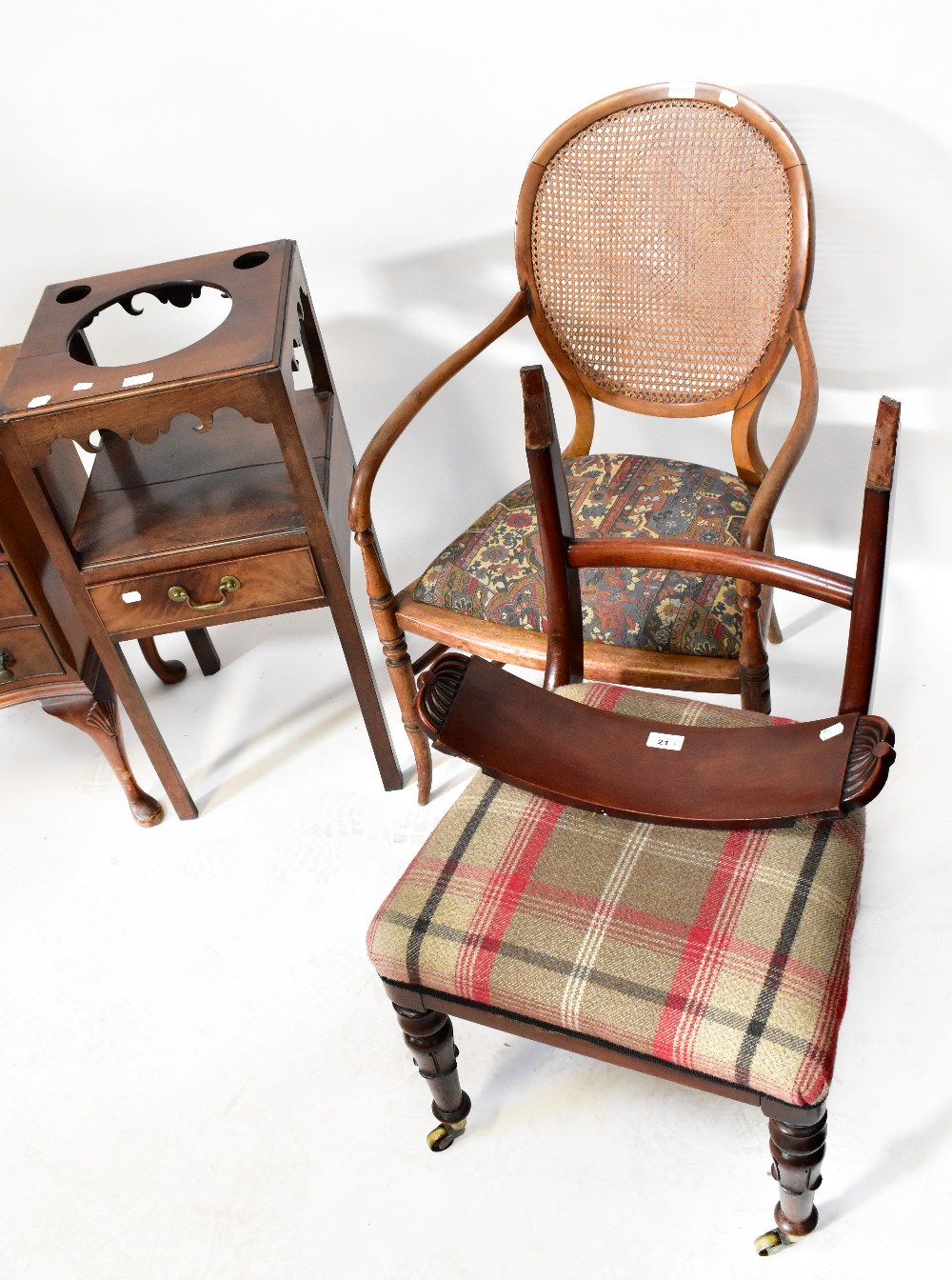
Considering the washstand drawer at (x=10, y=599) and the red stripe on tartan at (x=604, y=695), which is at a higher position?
the washstand drawer at (x=10, y=599)

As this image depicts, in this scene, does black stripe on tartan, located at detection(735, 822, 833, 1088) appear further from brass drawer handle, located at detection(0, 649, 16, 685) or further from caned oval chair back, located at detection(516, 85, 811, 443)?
brass drawer handle, located at detection(0, 649, 16, 685)

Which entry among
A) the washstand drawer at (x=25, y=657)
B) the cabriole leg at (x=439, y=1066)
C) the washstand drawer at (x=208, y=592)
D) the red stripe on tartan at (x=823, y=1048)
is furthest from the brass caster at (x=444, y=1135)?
the washstand drawer at (x=25, y=657)

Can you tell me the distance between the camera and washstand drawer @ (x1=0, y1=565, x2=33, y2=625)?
2021 millimetres

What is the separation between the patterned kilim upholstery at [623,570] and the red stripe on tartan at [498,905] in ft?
1.34

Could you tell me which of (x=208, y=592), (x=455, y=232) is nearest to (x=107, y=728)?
(x=208, y=592)

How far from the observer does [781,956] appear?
4.44ft

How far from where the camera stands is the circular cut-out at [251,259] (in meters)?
2.01

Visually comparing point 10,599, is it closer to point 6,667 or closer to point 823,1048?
point 6,667

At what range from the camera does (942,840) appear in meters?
2.02

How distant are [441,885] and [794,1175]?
1.77ft

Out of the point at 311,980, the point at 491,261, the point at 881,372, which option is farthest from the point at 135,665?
the point at 881,372


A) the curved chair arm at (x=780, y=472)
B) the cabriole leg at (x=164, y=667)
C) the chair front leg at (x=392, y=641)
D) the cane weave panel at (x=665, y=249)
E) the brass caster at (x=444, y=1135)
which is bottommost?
the brass caster at (x=444, y=1135)

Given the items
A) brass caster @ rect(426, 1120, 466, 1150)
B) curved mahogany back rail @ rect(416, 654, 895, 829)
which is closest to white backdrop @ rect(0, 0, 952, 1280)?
brass caster @ rect(426, 1120, 466, 1150)

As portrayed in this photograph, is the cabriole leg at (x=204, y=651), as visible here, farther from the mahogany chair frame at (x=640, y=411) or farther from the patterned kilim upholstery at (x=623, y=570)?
the patterned kilim upholstery at (x=623, y=570)
